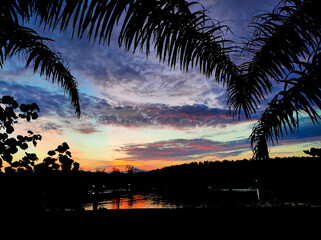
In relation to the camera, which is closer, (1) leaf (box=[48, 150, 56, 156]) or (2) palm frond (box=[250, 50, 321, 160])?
(2) palm frond (box=[250, 50, 321, 160])

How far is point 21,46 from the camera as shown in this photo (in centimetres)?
266

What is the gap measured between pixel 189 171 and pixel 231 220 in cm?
2927

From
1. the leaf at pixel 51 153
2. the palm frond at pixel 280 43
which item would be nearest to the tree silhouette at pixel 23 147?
the leaf at pixel 51 153

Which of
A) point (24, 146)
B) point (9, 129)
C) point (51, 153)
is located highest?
point (9, 129)

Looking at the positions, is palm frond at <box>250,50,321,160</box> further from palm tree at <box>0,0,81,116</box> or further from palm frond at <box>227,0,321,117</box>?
palm tree at <box>0,0,81,116</box>

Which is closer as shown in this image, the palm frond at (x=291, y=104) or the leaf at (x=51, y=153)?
the palm frond at (x=291, y=104)

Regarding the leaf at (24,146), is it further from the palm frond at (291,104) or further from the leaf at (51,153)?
the palm frond at (291,104)

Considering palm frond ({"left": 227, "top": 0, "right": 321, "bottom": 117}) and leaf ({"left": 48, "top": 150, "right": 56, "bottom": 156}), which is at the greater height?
palm frond ({"left": 227, "top": 0, "right": 321, "bottom": 117})

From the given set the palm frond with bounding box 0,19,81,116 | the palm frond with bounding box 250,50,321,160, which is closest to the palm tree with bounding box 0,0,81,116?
the palm frond with bounding box 0,19,81,116

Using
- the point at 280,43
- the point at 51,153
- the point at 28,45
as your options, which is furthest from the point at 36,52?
the point at 280,43

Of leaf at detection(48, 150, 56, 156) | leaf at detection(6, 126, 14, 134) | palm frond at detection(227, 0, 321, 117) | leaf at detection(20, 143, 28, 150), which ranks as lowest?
leaf at detection(48, 150, 56, 156)

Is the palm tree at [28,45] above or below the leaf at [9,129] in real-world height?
above

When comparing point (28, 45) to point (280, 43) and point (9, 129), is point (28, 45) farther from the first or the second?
point (280, 43)

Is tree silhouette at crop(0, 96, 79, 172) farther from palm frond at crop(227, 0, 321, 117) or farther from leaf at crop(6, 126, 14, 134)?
palm frond at crop(227, 0, 321, 117)
